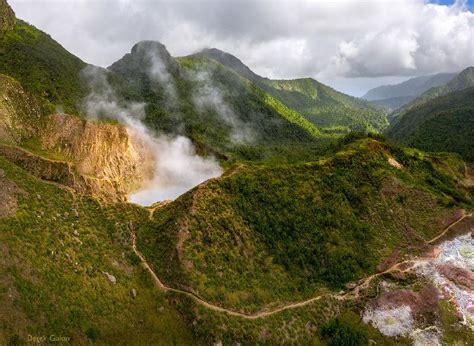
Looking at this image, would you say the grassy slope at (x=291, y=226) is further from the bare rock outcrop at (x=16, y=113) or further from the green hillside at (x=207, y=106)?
the green hillside at (x=207, y=106)

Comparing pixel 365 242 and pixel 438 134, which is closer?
pixel 365 242

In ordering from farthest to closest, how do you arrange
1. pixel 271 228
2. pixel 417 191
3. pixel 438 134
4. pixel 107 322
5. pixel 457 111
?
pixel 457 111 < pixel 438 134 < pixel 417 191 < pixel 271 228 < pixel 107 322

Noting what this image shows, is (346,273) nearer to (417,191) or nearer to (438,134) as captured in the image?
(417,191)

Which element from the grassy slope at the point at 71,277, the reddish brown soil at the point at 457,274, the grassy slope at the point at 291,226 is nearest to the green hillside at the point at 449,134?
the grassy slope at the point at 291,226

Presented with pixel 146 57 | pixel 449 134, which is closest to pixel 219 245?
pixel 146 57

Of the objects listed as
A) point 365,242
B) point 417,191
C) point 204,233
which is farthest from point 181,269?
point 417,191

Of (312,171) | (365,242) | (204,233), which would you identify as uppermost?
(312,171)

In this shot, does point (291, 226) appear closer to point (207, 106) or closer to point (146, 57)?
point (207, 106)
